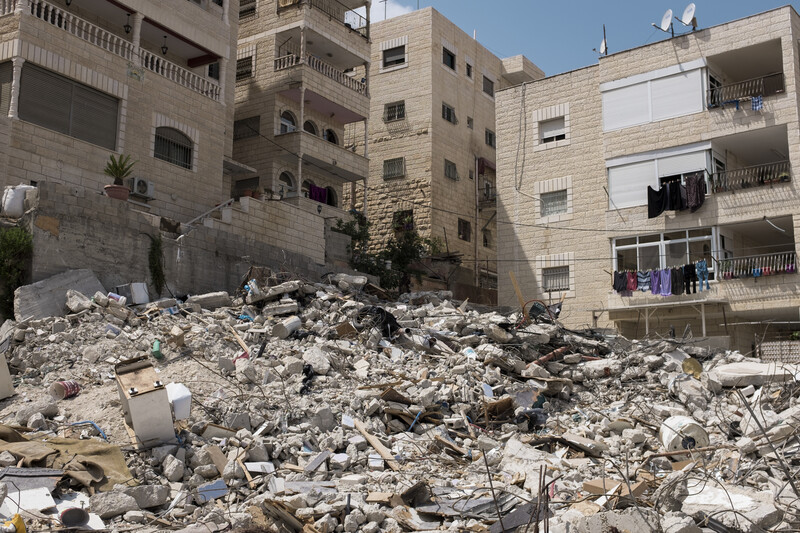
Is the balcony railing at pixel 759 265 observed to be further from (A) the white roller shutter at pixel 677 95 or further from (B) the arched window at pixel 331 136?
(B) the arched window at pixel 331 136

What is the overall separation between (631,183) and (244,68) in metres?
14.5

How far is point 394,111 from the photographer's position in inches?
1289

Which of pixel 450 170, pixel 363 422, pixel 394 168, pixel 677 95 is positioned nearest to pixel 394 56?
pixel 394 168

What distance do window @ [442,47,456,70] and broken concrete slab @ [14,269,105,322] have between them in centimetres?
2132

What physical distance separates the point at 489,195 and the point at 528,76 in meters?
6.86

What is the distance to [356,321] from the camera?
54.1ft

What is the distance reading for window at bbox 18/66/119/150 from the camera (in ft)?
58.1

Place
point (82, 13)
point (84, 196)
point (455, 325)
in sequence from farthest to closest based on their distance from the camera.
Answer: point (82, 13)
point (455, 325)
point (84, 196)

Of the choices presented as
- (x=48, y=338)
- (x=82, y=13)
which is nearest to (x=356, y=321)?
(x=48, y=338)

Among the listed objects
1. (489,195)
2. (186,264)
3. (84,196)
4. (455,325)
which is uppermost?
(489,195)

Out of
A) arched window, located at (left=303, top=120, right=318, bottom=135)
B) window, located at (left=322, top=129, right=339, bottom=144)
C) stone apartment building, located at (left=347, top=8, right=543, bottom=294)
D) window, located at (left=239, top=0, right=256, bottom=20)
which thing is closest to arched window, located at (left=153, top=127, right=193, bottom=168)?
arched window, located at (left=303, top=120, right=318, bottom=135)

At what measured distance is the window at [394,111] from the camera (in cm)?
3247

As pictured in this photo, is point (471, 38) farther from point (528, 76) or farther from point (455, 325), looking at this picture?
point (455, 325)

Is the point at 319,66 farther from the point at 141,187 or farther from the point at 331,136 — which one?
the point at 141,187
